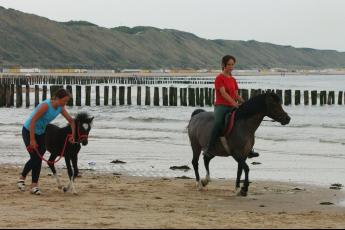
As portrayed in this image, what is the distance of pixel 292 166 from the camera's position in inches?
571

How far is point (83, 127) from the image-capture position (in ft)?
33.4

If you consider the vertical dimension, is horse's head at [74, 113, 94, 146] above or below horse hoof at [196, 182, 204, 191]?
above

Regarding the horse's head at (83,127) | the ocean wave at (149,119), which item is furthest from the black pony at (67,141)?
the ocean wave at (149,119)

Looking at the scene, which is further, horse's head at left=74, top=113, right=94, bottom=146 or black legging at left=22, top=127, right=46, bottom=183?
black legging at left=22, top=127, right=46, bottom=183

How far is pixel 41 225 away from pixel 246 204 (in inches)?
138

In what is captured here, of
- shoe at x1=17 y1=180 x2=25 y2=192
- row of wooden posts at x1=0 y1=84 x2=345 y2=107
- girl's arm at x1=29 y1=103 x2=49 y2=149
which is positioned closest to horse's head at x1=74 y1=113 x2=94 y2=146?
girl's arm at x1=29 y1=103 x2=49 y2=149

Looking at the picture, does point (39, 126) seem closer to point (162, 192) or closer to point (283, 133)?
point (162, 192)

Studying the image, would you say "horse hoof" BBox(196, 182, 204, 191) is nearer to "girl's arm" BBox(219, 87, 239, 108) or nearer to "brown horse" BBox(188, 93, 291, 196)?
"brown horse" BBox(188, 93, 291, 196)

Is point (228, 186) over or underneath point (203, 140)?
underneath

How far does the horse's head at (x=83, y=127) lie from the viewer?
400 inches

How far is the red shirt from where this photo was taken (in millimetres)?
10875

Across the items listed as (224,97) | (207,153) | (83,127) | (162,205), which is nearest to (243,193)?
(207,153)

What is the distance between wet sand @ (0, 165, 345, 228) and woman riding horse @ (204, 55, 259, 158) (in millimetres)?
989

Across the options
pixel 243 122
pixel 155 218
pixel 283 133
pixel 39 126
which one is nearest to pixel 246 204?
pixel 243 122
